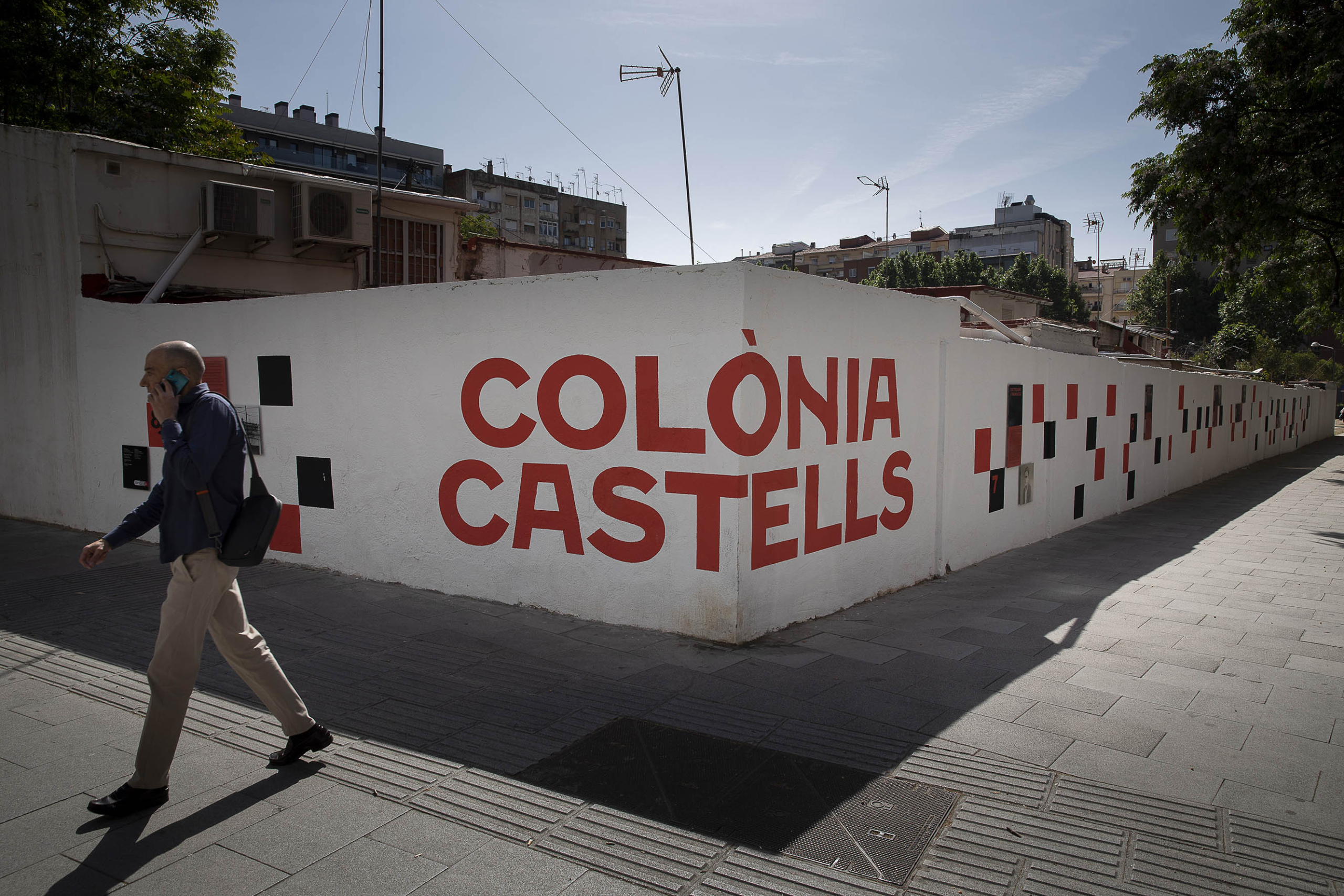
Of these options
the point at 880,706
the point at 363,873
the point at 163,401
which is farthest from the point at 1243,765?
the point at 163,401

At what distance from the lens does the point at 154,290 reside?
926cm

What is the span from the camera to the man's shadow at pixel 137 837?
2.69 metres

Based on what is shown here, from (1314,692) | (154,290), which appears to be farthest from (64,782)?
(154,290)

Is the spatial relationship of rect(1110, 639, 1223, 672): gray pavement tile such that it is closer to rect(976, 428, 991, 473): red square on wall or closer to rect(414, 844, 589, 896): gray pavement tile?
rect(976, 428, 991, 473): red square on wall

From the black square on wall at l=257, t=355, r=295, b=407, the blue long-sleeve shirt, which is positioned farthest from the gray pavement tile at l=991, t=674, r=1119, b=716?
the black square on wall at l=257, t=355, r=295, b=407

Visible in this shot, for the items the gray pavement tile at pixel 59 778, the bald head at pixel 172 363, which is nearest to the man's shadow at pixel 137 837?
the gray pavement tile at pixel 59 778

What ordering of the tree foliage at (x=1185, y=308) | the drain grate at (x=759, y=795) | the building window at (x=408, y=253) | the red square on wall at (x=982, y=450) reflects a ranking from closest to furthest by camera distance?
the drain grate at (x=759, y=795) → the red square on wall at (x=982, y=450) → the building window at (x=408, y=253) → the tree foliage at (x=1185, y=308)

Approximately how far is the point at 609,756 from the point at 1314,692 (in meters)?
3.90

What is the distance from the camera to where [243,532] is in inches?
130

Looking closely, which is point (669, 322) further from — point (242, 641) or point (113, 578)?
point (113, 578)

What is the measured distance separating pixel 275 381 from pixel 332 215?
15.4 feet

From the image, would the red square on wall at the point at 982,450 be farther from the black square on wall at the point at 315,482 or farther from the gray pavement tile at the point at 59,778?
the gray pavement tile at the point at 59,778

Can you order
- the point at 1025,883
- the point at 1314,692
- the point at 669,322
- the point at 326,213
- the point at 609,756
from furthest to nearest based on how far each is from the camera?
the point at 326,213 < the point at 669,322 < the point at 1314,692 < the point at 609,756 < the point at 1025,883

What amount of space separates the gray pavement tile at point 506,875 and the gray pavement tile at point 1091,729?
2429mm
